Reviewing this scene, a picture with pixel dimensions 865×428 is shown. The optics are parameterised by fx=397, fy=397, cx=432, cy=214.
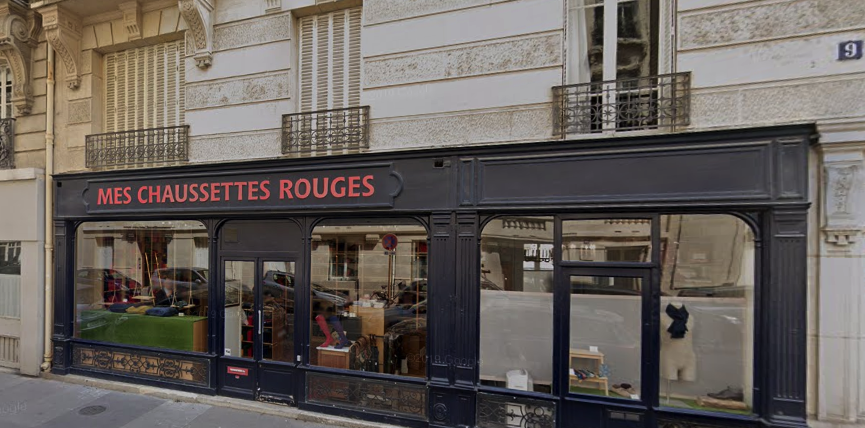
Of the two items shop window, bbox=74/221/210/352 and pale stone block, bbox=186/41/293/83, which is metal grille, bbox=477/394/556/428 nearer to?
shop window, bbox=74/221/210/352

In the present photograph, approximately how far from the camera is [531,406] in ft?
15.5

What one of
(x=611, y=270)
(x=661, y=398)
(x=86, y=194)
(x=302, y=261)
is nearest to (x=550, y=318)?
(x=611, y=270)

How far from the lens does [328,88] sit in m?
5.78

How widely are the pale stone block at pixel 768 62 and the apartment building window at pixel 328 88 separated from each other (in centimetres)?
407

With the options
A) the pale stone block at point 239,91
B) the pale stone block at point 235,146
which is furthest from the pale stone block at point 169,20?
the pale stone block at point 235,146

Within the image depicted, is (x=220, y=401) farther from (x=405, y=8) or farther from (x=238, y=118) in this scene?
(x=405, y=8)

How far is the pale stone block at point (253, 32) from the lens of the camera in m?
5.82

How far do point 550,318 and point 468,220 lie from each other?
1537mm

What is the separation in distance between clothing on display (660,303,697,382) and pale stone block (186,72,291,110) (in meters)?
5.73

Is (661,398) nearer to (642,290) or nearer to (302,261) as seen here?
(642,290)

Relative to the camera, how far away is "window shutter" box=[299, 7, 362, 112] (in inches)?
223

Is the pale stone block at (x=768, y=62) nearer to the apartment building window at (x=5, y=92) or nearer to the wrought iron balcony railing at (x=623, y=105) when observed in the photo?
the wrought iron balcony railing at (x=623, y=105)

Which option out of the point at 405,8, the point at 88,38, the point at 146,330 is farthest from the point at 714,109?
the point at 88,38

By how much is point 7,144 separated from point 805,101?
12.1 m
